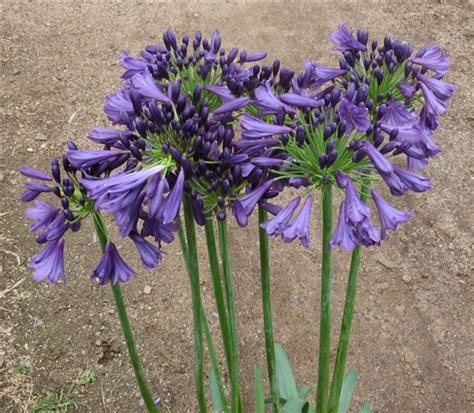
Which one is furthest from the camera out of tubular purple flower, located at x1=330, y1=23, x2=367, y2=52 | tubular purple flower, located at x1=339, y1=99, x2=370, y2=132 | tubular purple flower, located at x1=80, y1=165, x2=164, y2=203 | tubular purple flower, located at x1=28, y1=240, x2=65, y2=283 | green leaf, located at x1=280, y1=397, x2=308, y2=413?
green leaf, located at x1=280, y1=397, x2=308, y2=413

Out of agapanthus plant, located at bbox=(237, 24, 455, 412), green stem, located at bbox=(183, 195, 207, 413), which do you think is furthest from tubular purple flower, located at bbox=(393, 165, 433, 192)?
green stem, located at bbox=(183, 195, 207, 413)

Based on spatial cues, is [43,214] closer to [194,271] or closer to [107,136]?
[107,136]

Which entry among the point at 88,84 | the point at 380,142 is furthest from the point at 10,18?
the point at 380,142

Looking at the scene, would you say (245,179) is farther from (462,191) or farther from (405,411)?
(462,191)

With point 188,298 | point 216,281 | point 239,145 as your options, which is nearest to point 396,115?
point 239,145

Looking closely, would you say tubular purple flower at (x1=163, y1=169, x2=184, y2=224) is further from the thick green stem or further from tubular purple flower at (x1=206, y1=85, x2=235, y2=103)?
the thick green stem

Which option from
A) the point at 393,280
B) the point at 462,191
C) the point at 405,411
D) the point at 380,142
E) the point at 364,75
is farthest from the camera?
the point at 462,191
